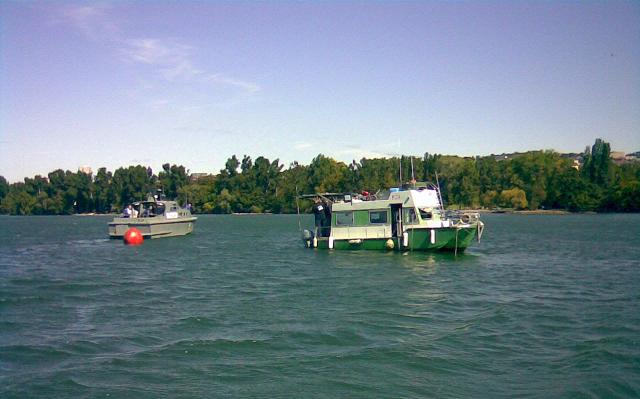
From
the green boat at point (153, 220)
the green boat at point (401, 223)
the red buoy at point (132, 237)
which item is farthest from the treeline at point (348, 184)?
the green boat at point (401, 223)

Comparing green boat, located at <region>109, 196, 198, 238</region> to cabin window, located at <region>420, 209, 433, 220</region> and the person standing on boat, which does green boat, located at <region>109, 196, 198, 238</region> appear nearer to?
the person standing on boat

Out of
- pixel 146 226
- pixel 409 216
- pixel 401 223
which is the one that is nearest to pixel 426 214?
pixel 409 216

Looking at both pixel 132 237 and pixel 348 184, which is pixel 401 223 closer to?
pixel 132 237

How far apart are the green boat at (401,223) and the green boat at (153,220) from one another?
2432 centimetres

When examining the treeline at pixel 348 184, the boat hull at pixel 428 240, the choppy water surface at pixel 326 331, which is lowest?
the choppy water surface at pixel 326 331

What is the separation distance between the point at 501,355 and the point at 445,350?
1489 millimetres

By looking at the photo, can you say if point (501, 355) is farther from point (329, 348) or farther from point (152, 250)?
point (152, 250)

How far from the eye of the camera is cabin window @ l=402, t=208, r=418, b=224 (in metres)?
39.6

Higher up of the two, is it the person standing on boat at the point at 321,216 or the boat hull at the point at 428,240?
the person standing on boat at the point at 321,216

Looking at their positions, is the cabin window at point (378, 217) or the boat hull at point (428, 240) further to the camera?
the cabin window at point (378, 217)

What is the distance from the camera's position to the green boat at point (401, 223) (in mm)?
38656

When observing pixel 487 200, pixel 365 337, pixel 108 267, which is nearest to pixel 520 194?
pixel 487 200

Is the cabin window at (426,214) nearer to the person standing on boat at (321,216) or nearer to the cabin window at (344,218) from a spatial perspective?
the cabin window at (344,218)

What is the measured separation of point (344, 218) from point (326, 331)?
2536 centimetres
